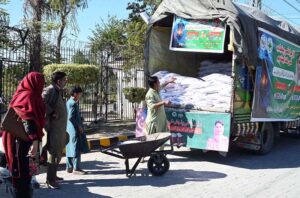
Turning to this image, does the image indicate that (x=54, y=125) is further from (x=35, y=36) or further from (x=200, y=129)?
(x=35, y=36)

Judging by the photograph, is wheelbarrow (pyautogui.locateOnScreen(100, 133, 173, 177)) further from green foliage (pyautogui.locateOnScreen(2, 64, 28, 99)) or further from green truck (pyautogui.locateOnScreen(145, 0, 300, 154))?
green foliage (pyautogui.locateOnScreen(2, 64, 28, 99))

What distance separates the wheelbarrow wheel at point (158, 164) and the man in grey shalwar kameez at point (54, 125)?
1.76m

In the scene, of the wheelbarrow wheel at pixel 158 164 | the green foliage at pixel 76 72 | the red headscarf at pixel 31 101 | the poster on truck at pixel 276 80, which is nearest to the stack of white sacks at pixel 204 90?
the poster on truck at pixel 276 80

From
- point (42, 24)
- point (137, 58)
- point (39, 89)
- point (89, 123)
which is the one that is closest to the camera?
point (39, 89)

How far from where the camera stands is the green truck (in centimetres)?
852

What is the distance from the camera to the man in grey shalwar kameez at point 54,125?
6422mm

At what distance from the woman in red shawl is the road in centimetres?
89

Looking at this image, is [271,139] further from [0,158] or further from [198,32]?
[0,158]

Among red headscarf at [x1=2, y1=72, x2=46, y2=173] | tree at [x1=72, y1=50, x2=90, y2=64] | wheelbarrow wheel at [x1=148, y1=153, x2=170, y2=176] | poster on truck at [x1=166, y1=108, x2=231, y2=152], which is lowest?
wheelbarrow wheel at [x1=148, y1=153, x2=170, y2=176]

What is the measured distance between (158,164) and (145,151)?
1.52 ft

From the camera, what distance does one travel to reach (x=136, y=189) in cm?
671

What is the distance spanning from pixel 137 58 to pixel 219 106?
287 inches

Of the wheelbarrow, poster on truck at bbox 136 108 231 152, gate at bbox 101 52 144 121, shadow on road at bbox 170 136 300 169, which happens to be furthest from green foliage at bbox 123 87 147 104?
the wheelbarrow

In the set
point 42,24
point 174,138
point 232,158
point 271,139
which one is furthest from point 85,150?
point 42,24
